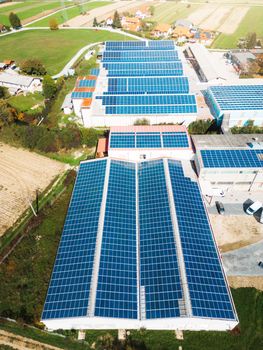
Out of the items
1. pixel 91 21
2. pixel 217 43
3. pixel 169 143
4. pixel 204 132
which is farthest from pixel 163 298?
pixel 91 21

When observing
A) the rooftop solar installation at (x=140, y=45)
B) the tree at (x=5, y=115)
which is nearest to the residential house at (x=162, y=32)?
the rooftop solar installation at (x=140, y=45)

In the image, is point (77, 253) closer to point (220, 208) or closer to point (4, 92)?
point (220, 208)

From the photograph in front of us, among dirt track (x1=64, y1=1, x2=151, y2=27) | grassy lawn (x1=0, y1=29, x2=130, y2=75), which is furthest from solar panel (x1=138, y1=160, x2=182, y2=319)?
dirt track (x1=64, y1=1, x2=151, y2=27)

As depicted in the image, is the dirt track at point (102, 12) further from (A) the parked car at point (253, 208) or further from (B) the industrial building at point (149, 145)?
(A) the parked car at point (253, 208)

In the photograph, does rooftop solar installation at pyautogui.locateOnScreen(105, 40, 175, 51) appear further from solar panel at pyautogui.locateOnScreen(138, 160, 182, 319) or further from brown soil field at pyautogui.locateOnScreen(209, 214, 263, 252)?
brown soil field at pyautogui.locateOnScreen(209, 214, 263, 252)

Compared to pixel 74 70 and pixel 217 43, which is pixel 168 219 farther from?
pixel 217 43

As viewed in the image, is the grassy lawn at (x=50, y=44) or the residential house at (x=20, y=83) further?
the grassy lawn at (x=50, y=44)
